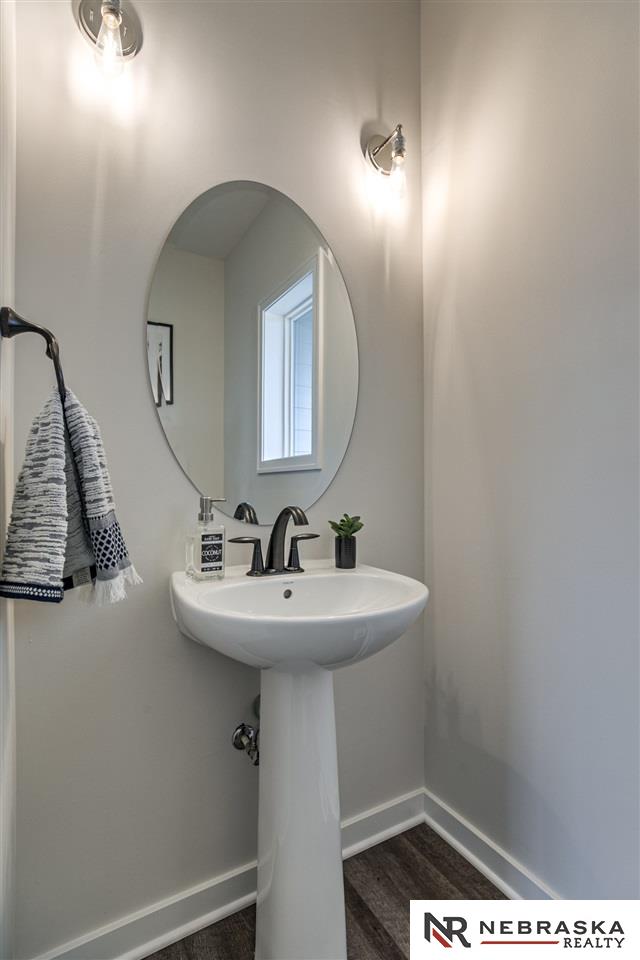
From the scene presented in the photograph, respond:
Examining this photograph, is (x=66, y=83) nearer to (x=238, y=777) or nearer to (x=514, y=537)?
(x=514, y=537)

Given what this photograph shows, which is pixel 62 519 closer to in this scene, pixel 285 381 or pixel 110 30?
pixel 285 381

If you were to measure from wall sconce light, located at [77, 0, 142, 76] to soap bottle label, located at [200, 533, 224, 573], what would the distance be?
3.47 ft

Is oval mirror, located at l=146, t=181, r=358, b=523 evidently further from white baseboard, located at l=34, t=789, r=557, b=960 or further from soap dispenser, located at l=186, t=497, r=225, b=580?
white baseboard, located at l=34, t=789, r=557, b=960

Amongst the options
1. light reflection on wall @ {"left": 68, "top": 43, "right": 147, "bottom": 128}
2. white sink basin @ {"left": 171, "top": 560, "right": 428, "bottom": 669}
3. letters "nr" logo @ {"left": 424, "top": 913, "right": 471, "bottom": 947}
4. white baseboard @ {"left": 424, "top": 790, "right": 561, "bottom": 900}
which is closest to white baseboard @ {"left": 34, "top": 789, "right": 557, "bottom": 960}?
white baseboard @ {"left": 424, "top": 790, "right": 561, "bottom": 900}

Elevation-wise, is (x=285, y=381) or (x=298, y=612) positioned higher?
(x=285, y=381)

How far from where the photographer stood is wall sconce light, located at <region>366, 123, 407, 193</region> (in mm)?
1535

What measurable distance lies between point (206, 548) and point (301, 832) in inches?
24.8

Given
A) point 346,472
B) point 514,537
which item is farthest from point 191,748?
point 514,537

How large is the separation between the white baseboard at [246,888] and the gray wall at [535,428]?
54 mm

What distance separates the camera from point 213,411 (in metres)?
1.30

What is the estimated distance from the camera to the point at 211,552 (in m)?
1.19

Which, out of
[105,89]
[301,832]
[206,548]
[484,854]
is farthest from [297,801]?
[105,89]

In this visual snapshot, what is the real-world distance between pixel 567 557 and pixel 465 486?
374mm

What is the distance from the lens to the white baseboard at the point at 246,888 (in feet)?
3.77
